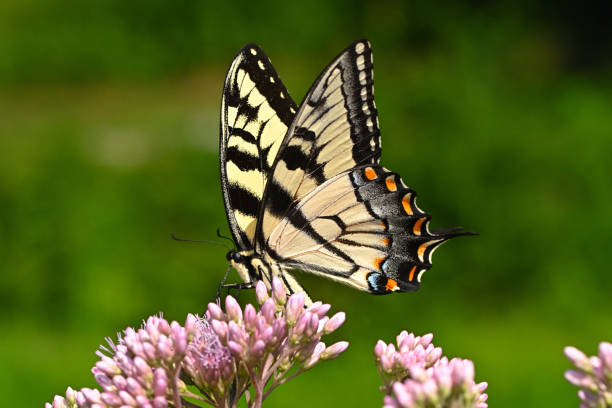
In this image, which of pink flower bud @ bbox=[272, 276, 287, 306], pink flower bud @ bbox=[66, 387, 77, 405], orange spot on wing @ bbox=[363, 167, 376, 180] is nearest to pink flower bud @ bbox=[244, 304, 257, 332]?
pink flower bud @ bbox=[272, 276, 287, 306]

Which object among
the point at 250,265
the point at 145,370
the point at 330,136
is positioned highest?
the point at 330,136

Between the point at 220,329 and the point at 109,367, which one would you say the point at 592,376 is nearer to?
the point at 220,329

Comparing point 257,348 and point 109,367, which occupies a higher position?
point 109,367

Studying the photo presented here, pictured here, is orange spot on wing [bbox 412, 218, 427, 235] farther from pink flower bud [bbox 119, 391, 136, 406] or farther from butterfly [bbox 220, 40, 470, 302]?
pink flower bud [bbox 119, 391, 136, 406]

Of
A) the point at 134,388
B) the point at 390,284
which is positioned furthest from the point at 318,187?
the point at 134,388

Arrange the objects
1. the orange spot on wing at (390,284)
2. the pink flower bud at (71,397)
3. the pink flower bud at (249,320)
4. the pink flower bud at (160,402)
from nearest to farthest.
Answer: the pink flower bud at (160,402) → the pink flower bud at (249,320) → the pink flower bud at (71,397) → the orange spot on wing at (390,284)

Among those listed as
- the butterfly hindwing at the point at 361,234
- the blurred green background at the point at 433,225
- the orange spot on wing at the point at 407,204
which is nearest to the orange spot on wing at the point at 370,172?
the butterfly hindwing at the point at 361,234

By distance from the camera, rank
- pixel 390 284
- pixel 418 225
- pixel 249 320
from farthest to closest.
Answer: pixel 418 225, pixel 390 284, pixel 249 320

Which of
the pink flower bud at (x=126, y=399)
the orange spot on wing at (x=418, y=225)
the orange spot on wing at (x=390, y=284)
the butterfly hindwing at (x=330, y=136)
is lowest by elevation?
the pink flower bud at (x=126, y=399)

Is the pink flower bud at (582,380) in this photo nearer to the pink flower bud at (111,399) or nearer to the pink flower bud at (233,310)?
the pink flower bud at (233,310)
